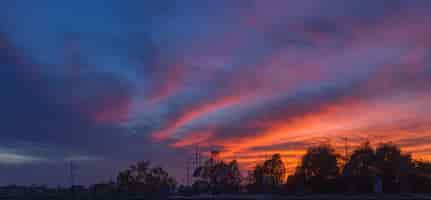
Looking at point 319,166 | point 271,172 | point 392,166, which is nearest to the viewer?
point 392,166

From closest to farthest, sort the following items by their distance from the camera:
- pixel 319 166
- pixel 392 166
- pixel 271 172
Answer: pixel 392 166, pixel 319 166, pixel 271 172

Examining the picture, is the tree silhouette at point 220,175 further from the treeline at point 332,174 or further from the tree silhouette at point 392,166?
the tree silhouette at point 392,166

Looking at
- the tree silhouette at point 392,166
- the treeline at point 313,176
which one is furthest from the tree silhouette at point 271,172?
the tree silhouette at point 392,166

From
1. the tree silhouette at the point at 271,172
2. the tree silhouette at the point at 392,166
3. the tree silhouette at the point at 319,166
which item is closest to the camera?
the tree silhouette at the point at 392,166

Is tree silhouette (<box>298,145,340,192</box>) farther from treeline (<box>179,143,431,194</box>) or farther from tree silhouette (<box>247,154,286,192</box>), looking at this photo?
tree silhouette (<box>247,154,286,192</box>)

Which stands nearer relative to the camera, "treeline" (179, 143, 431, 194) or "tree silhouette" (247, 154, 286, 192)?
"treeline" (179, 143, 431, 194)

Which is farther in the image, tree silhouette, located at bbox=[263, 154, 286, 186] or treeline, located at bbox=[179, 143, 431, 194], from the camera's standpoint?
tree silhouette, located at bbox=[263, 154, 286, 186]

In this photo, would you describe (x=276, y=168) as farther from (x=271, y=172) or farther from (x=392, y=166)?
(x=392, y=166)

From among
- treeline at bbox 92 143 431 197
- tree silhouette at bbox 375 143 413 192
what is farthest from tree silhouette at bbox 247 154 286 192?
tree silhouette at bbox 375 143 413 192

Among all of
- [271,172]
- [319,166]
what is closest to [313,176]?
[319,166]

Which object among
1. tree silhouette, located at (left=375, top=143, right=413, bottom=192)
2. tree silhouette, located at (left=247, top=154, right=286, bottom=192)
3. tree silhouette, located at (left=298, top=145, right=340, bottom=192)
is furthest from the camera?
tree silhouette, located at (left=247, top=154, right=286, bottom=192)

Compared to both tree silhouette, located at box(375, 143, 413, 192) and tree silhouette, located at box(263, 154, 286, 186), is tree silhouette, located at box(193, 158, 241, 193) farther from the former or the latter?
tree silhouette, located at box(375, 143, 413, 192)

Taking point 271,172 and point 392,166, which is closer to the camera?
point 392,166

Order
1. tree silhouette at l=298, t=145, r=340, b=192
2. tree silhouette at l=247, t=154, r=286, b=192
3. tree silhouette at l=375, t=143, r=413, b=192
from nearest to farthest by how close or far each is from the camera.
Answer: tree silhouette at l=375, t=143, r=413, b=192, tree silhouette at l=298, t=145, r=340, b=192, tree silhouette at l=247, t=154, r=286, b=192
